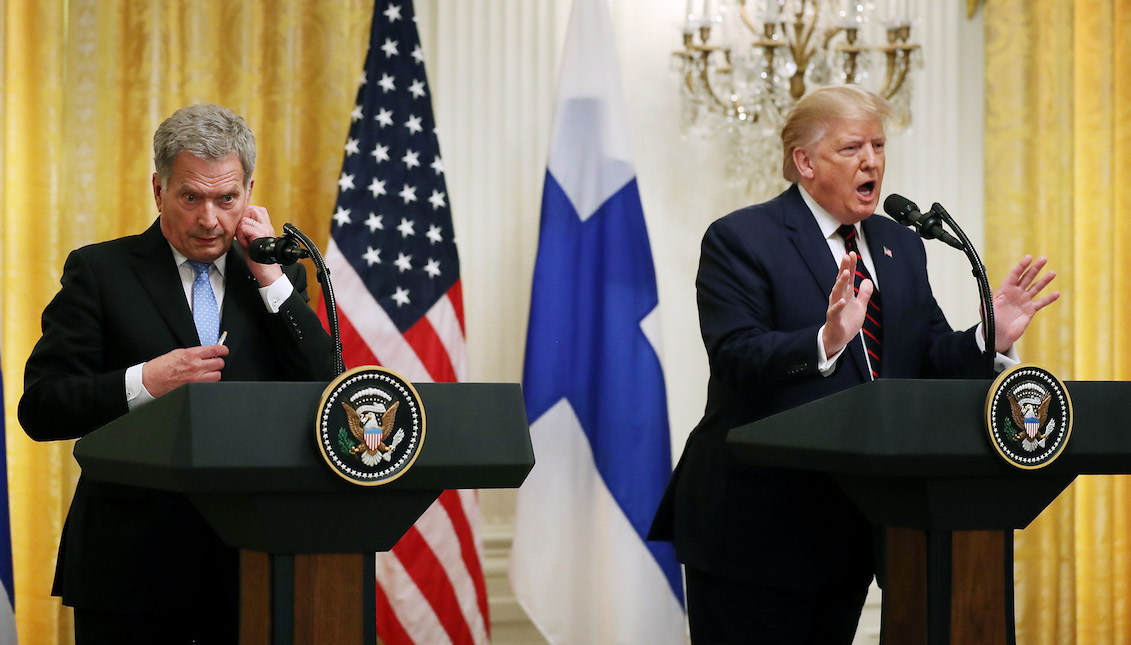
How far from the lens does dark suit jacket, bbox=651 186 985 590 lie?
2.39 meters

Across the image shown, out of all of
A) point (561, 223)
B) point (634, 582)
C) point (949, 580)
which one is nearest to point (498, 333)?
point (561, 223)

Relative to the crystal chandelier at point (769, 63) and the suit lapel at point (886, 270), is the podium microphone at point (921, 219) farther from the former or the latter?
the crystal chandelier at point (769, 63)

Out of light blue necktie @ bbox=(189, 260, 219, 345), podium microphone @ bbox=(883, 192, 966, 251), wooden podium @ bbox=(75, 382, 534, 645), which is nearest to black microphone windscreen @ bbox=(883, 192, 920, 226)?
podium microphone @ bbox=(883, 192, 966, 251)

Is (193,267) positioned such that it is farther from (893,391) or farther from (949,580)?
(949,580)

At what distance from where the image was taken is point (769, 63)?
13.0ft

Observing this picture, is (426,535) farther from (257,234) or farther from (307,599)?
(307,599)

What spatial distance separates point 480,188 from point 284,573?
8.78 feet

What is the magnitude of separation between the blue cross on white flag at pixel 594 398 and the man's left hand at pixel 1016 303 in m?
1.61

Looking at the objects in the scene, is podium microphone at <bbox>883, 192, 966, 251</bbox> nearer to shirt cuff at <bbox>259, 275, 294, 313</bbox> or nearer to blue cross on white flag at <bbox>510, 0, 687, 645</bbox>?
shirt cuff at <bbox>259, 275, 294, 313</bbox>

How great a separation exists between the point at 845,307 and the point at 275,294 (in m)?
1.09

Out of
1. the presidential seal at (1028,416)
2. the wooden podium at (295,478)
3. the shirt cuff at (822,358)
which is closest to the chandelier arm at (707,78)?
the shirt cuff at (822,358)

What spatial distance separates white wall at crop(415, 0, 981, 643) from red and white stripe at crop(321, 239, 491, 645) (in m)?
0.46

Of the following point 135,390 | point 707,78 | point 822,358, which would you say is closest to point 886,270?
point 822,358

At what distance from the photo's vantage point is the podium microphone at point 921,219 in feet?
7.09
